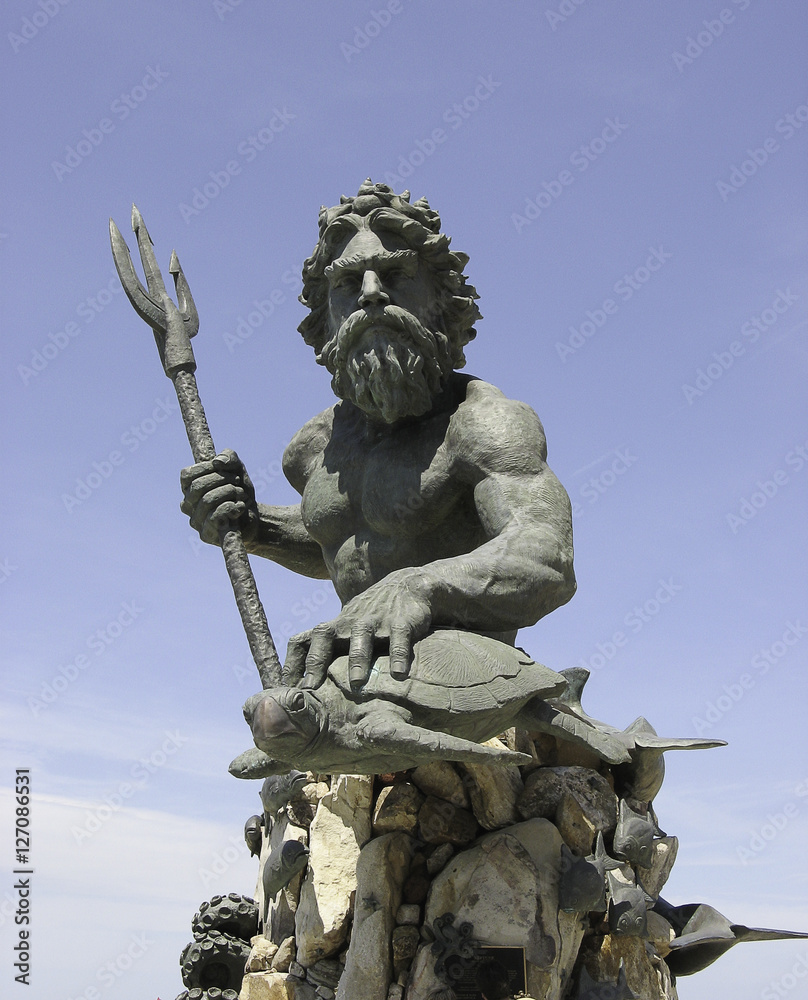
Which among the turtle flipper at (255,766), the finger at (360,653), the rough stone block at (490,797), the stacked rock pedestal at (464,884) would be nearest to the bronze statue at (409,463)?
the finger at (360,653)

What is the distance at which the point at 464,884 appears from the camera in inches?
181

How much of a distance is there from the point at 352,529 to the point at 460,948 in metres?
1.77

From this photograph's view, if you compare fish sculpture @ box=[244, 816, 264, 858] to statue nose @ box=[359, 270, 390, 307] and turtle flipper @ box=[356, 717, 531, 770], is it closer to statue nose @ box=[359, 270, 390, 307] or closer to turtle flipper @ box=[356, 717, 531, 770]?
turtle flipper @ box=[356, 717, 531, 770]

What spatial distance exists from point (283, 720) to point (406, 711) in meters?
0.41

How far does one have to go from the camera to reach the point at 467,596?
13.9 ft

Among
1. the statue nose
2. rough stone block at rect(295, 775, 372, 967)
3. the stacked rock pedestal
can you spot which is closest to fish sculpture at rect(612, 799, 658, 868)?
the stacked rock pedestal

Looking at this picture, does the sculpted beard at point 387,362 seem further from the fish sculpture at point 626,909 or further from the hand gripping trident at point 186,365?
the fish sculpture at point 626,909

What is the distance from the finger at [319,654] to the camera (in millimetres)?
4115

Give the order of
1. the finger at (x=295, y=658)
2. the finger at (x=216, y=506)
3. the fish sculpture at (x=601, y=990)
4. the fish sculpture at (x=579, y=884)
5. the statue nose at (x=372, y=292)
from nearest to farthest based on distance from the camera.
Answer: the finger at (x=295, y=658) → the fish sculpture at (x=579, y=884) → the fish sculpture at (x=601, y=990) → the statue nose at (x=372, y=292) → the finger at (x=216, y=506)

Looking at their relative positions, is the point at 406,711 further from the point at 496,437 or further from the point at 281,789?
the point at 281,789

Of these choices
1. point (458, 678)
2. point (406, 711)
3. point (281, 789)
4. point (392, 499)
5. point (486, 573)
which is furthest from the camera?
point (281, 789)

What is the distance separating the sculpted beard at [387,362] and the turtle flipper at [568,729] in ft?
4.50

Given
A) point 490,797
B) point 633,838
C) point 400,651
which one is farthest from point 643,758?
point 400,651

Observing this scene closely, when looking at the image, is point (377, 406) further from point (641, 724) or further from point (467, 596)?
point (641, 724)
